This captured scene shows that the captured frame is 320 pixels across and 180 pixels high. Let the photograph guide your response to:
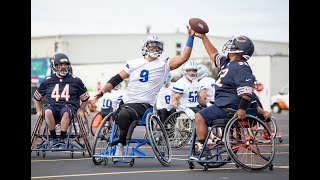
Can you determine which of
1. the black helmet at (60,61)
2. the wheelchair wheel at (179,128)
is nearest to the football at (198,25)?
the black helmet at (60,61)

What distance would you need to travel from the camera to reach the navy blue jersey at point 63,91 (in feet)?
54.4

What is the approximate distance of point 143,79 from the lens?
1413 centimetres

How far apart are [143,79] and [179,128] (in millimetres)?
4884

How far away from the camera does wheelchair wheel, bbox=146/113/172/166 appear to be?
13352 millimetres

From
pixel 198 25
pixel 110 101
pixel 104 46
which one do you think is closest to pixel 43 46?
pixel 104 46

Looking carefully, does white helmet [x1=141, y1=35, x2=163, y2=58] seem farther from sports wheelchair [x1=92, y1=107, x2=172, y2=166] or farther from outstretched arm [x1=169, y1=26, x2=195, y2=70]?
sports wheelchair [x1=92, y1=107, x2=172, y2=166]

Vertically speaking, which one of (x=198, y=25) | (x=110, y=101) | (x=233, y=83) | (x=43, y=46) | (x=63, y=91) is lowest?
(x=110, y=101)

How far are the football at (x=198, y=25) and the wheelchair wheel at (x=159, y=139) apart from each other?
1557mm

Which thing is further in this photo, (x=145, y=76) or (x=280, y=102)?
(x=280, y=102)

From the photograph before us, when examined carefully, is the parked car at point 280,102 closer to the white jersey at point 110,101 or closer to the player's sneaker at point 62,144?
the white jersey at point 110,101

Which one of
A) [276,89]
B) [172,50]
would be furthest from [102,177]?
[172,50]

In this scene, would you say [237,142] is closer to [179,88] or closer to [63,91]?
[63,91]

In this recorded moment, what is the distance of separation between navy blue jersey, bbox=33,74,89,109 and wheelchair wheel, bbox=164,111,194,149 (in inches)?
108
